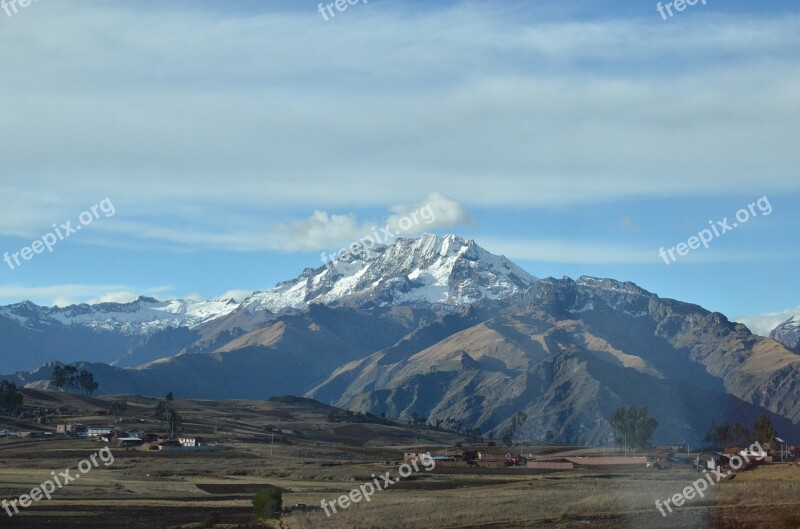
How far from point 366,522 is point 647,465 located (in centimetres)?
11466

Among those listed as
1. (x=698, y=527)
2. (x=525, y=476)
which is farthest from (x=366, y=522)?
(x=525, y=476)

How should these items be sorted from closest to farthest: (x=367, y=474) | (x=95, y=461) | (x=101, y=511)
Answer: (x=101, y=511) < (x=367, y=474) < (x=95, y=461)

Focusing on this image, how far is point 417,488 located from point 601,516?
43.7 metres

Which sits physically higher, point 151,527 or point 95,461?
point 95,461

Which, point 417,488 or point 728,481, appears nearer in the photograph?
point 728,481

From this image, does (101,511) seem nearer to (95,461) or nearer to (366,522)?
(366,522)

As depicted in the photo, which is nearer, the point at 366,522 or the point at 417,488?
the point at 366,522

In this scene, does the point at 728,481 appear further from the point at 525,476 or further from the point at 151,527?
the point at 151,527

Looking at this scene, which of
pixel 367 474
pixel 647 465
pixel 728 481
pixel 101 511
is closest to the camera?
pixel 101 511

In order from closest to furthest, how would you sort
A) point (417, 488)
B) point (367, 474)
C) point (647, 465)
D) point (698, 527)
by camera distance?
point (698, 527) < point (417, 488) < point (367, 474) < point (647, 465)

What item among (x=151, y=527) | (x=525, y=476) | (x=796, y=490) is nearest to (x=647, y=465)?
(x=525, y=476)

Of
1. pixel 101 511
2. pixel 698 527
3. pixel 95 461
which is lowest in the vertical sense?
pixel 698 527

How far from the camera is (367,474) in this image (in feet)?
503

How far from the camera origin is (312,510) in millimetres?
100250
